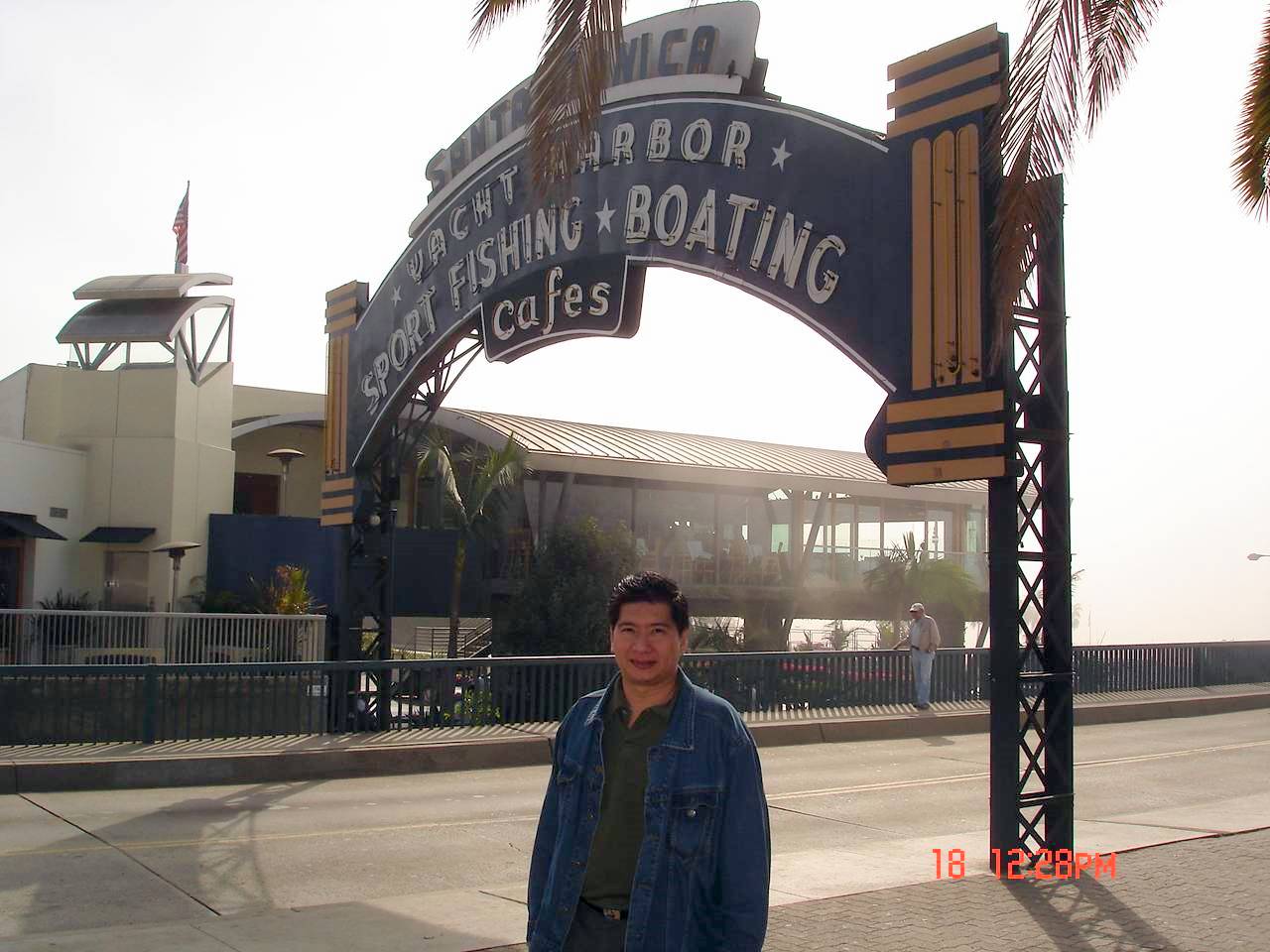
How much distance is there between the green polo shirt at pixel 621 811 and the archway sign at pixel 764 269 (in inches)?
232

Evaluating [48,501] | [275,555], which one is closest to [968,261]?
[48,501]

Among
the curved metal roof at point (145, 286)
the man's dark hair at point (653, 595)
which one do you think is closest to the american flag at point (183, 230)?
the curved metal roof at point (145, 286)

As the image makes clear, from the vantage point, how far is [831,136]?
11.5 meters

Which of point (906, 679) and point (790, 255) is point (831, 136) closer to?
point (790, 255)

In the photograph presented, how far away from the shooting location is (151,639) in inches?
894

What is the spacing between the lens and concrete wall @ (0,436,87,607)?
28.0 metres

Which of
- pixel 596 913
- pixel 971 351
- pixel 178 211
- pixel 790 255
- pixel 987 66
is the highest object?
pixel 178 211

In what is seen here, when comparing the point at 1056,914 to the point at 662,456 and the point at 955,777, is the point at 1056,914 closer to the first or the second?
the point at 955,777

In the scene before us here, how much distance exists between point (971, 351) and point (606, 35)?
3525mm

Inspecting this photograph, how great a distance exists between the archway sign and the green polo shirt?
232 inches

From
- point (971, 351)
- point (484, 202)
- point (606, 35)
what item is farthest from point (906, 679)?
point (606, 35)

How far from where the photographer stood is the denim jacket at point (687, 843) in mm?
3611

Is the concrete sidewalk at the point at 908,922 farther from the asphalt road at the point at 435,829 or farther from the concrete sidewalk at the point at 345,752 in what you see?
the concrete sidewalk at the point at 345,752
